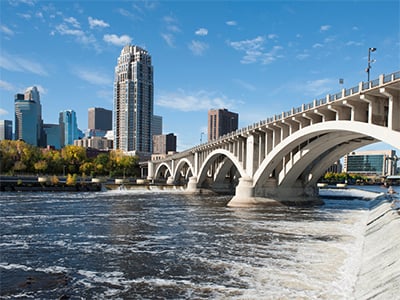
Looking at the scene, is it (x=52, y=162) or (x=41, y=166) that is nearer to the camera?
(x=41, y=166)

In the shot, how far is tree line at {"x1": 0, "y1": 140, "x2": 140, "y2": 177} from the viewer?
11081 cm

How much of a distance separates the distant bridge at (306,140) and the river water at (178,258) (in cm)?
1003

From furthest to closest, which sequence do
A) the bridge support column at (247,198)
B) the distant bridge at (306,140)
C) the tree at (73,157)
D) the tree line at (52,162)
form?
the tree at (73,157)
the tree line at (52,162)
the bridge support column at (247,198)
the distant bridge at (306,140)

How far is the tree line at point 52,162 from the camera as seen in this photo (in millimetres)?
110812

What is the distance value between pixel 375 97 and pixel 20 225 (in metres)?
34.6

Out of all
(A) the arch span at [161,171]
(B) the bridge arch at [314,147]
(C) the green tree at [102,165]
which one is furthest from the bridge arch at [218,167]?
(C) the green tree at [102,165]

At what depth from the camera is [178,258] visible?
71.7 ft

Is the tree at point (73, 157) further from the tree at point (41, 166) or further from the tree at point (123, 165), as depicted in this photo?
the tree at point (123, 165)

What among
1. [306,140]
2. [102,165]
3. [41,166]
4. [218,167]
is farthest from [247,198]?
[102,165]

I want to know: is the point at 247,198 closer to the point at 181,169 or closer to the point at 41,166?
the point at 181,169

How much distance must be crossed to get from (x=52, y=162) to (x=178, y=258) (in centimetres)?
11241

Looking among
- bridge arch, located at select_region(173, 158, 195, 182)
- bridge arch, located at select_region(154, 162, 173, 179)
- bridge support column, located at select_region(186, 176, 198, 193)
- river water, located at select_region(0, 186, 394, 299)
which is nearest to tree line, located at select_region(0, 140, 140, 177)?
bridge arch, located at select_region(154, 162, 173, 179)

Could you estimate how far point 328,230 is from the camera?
105 feet

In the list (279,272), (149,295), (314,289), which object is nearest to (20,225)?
(149,295)
